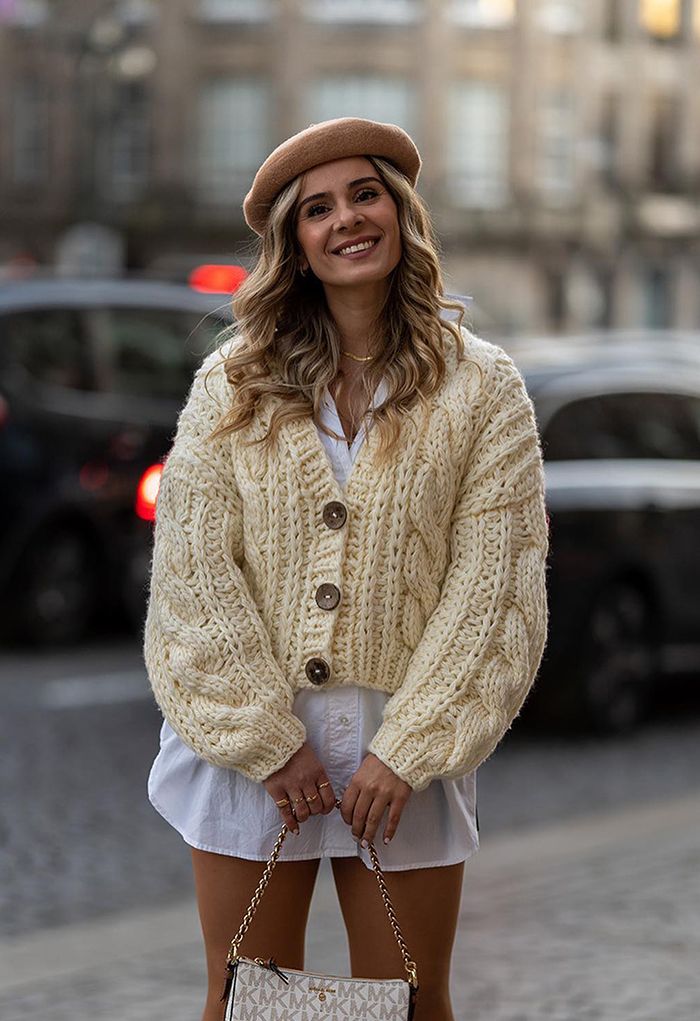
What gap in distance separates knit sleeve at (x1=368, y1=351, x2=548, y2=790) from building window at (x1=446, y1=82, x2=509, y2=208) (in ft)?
138

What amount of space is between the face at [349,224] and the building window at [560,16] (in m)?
43.8

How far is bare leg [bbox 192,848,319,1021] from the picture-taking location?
332 cm

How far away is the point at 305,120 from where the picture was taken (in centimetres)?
4462

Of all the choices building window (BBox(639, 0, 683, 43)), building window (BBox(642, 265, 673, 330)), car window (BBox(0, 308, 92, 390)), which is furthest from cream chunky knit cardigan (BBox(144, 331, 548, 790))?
building window (BBox(639, 0, 683, 43))

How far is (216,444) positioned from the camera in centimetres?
334

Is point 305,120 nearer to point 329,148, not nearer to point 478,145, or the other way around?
point 478,145

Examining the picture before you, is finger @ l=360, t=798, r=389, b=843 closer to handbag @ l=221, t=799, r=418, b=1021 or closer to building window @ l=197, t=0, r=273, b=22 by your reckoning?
handbag @ l=221, t=799, r=418, b=1021

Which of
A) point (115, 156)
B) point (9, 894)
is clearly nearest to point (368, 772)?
point (9, 894)

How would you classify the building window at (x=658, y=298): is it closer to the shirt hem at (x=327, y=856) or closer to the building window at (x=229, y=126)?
the building window at (x=229, y=126)

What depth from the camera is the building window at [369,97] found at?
146ft

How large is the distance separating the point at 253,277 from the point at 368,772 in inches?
32.7

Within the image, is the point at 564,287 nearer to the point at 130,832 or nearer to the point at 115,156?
the point at 115,156

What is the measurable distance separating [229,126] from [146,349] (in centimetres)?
3335

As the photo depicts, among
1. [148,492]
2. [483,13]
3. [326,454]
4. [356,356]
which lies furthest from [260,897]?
[483,13]
